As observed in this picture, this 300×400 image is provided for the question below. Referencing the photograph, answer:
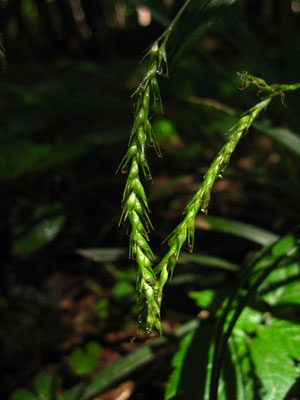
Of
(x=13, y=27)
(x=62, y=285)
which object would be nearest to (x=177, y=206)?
(x=62, y=285)

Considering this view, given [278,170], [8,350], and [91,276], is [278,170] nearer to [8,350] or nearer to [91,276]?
[91,276]

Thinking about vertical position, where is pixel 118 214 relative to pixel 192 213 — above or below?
above

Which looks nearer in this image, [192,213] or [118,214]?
[192,213]

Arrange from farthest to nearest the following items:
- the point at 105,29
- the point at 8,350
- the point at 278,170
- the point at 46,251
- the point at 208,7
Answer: the point at 105,29
the point at 278,170
the point at 46,251
the point at 8,350
the point at 208,7

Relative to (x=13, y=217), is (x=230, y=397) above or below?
below

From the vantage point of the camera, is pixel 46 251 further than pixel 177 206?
No

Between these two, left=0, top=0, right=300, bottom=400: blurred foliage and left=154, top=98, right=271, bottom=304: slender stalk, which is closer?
left=154, top=98, right=271, bottom=304: slender stalk

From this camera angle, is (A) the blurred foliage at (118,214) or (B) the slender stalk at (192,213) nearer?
(B) the slender stalk at (192,213)

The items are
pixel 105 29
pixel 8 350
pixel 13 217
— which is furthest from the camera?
pixel 105 29
